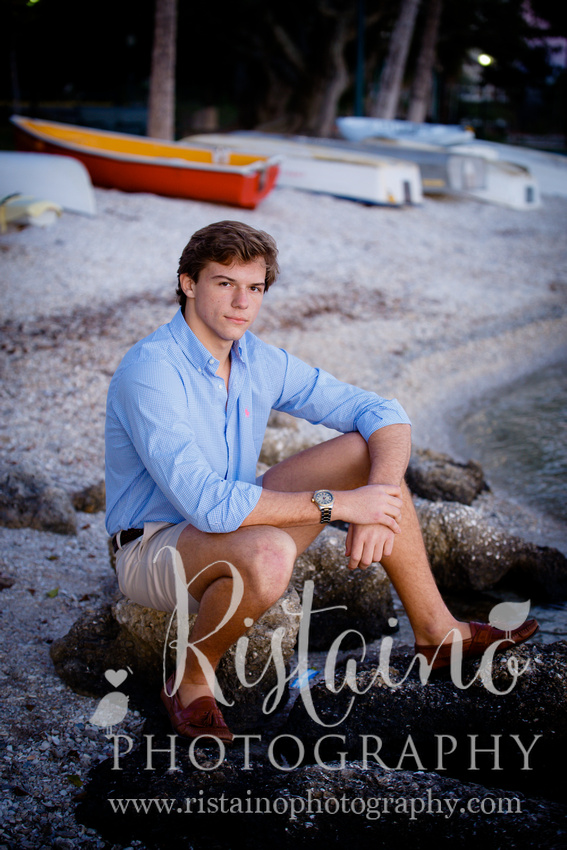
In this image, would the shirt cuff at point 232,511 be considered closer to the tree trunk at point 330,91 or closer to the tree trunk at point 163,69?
the tree trunk at point 163,69

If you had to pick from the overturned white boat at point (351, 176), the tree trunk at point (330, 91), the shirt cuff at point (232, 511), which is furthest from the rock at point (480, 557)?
the tree trunk at point (330, 91)

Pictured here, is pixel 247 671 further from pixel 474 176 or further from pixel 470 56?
pixel 470 56

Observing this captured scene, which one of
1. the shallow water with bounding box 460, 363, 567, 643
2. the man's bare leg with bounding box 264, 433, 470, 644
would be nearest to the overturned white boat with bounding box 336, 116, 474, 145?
the shallow water with bounding box 460, 363, 567, 643

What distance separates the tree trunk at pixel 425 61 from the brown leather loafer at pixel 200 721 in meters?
21.0

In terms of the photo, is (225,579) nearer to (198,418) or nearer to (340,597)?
(198,418)

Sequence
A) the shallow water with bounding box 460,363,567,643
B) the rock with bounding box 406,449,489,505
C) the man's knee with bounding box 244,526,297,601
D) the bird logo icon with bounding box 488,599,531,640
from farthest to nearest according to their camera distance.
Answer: the shallow water with bounding box 460,363,567,643 → the rock with bounding box 406,449,489,505 → the bird logo icon with bounding box 488,599,531,640 → the man's knee with bounding box 244,526,297,601

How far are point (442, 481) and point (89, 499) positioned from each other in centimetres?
200

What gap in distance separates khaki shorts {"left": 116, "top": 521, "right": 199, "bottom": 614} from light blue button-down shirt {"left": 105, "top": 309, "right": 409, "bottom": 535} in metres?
0.07

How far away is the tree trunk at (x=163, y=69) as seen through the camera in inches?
490

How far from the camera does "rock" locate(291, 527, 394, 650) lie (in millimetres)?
3016

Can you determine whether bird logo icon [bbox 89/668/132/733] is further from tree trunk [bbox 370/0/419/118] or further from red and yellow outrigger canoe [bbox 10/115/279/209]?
tree trunk [bbox 370/0/419/118]

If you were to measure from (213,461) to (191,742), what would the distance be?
0.90 metres

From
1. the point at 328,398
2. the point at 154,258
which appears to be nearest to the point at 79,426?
the point at 328,398

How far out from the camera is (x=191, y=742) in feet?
7.35
